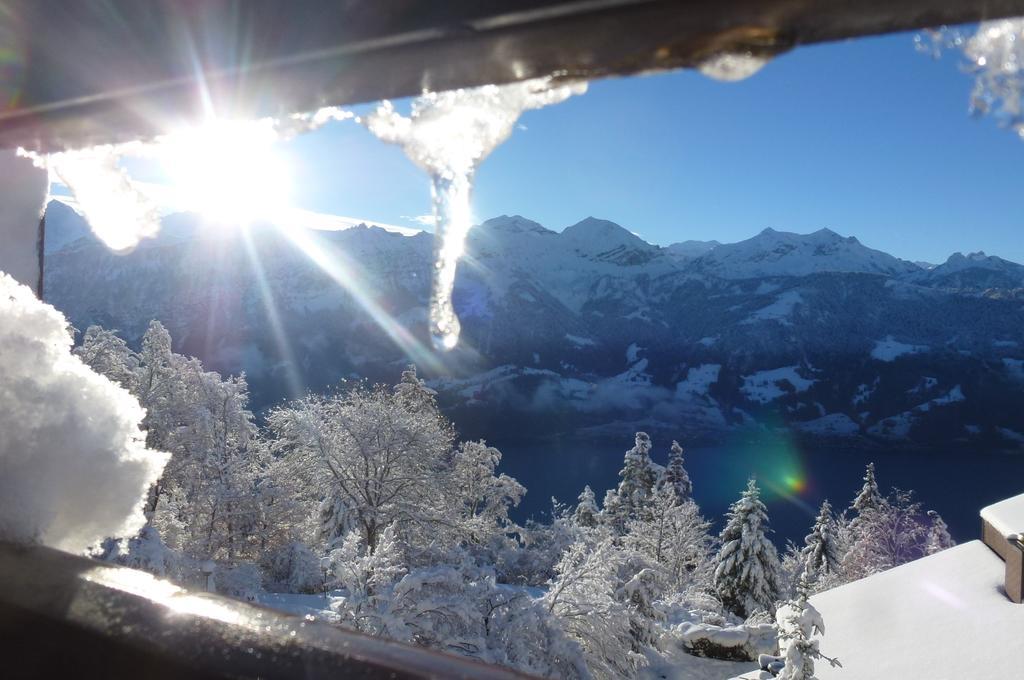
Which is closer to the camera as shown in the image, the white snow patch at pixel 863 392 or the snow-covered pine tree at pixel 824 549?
the snow-covered pine tree at pixel 824 549

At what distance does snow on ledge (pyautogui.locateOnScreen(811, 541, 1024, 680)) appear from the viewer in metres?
7.18

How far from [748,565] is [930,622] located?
18999 mm

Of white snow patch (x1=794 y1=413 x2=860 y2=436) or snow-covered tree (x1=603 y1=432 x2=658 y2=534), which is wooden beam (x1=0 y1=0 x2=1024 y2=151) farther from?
white snow patch (x1=794 y1=413 x2=860 y2=436)

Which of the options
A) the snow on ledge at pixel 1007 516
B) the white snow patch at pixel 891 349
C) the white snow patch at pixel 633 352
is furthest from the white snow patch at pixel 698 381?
the snow on ledge at pixel 1007 516

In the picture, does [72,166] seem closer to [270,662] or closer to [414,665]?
[270,662]

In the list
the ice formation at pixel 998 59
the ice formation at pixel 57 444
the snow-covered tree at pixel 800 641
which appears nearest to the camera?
the ice formation at pixel 998 59

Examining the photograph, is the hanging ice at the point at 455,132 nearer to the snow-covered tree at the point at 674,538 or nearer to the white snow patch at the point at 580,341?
the snow-covered tree at the point at 674,538

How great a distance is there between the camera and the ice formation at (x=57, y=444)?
4.74 ft

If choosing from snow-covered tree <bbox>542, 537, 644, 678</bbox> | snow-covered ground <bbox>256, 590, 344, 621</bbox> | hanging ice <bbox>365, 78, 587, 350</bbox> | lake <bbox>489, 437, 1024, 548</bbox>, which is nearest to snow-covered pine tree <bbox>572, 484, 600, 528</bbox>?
snow-covered ground <bbox>256, 590, 344, 621</bbox>

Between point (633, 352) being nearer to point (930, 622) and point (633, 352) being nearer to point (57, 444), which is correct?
point (930, 622)

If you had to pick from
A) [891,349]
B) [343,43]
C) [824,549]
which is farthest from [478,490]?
[891,349]

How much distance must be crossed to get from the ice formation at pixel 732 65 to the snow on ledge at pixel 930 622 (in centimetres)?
840

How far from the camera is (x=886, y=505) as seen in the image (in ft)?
119

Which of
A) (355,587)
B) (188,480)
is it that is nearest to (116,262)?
(188,480)
